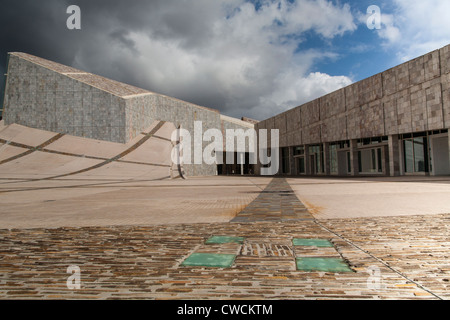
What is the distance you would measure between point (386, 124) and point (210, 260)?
87.6 ft

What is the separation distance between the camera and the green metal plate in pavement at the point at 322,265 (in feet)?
9.45

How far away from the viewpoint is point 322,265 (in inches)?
118

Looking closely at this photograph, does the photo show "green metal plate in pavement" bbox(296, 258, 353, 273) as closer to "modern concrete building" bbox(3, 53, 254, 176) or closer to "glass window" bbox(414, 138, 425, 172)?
"glass window" bbox(414, 138, 425, 172)

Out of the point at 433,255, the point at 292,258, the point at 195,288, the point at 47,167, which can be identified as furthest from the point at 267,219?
the point at 47,167

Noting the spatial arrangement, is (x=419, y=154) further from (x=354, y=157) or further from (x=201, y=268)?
(x=201, y=268)

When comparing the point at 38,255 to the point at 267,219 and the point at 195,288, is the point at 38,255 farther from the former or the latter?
the point at 267,219

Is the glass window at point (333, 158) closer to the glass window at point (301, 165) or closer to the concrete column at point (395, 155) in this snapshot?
the glass window at point (301, 165)

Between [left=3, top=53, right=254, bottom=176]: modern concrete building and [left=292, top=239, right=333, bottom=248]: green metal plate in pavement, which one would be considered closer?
[left=292, top=239, right=333, bottom=248]: green metal plate in pavement

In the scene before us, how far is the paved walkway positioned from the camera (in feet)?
7.90

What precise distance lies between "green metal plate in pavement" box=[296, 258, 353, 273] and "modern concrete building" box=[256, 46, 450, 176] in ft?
74.3

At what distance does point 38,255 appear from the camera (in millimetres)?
3555

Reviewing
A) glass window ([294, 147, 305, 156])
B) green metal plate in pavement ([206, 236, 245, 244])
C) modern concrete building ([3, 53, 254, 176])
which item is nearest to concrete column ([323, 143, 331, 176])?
glass window ([294, 147, 305, 156])

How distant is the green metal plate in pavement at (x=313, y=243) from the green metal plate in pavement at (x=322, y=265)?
577 millimetres

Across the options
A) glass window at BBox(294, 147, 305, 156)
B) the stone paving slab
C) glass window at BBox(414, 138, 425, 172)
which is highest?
glass window at BBox(294, 147, 305, 156)
